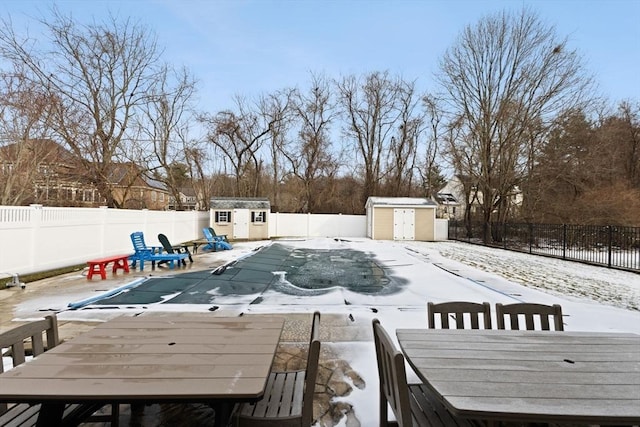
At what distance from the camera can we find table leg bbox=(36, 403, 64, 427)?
5.86 ft

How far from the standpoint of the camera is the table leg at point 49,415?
70.4 inches

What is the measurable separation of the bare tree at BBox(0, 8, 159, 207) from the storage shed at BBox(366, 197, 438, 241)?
15019mm

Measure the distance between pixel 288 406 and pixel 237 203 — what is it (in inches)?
827

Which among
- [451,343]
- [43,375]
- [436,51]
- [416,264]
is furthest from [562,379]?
[436,51]

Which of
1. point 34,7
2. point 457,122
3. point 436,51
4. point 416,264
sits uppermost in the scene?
point 436,51

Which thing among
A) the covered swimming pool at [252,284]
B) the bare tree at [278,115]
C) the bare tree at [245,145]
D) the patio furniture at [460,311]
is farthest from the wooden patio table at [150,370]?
the bare tree at [278,115]

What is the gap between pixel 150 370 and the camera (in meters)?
1.77

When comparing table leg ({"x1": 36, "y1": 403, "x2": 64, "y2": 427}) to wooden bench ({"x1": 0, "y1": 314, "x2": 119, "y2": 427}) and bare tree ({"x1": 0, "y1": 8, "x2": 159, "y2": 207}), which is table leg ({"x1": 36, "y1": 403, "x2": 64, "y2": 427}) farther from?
bare tree ({"x1": 0, "y1": 8, "x2": 159, "y2": 207})

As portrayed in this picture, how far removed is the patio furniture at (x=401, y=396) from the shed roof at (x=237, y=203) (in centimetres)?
2073

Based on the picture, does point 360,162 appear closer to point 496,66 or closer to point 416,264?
point 496,66

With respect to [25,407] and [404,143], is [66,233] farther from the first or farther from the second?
[404,143]

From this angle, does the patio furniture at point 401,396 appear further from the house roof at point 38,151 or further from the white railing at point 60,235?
the house roof at point 38,151

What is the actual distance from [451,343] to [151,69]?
19.8 m

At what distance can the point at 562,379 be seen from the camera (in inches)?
66.4
